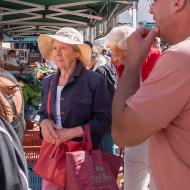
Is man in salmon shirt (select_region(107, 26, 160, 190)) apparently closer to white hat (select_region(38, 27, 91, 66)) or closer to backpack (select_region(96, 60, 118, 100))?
white hat (select_region(38, 27, 91, 66))

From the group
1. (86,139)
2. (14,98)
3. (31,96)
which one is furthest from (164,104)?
(31,96)

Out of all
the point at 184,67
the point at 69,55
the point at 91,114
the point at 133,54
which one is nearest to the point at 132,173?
the point at 91,114

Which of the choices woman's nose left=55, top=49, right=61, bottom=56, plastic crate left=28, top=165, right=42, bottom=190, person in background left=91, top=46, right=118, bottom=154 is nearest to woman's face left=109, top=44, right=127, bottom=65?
woman's nose left=55, top=49, right=61, bottom=56

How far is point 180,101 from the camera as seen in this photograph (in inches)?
54.6

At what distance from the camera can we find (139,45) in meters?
1.64

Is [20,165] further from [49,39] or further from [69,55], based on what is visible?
[49,39]

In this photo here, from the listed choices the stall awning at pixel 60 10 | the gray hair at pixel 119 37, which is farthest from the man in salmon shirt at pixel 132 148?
the stall awning at pixel 60 10

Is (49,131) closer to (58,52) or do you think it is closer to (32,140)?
(58,52)

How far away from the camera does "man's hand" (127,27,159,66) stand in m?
1.62

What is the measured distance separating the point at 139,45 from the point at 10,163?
0.65 metres

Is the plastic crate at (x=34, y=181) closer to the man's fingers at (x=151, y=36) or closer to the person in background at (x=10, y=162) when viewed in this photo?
the person in background at (x=10, y=162)

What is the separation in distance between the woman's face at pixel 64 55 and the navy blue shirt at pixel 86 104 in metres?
0.11

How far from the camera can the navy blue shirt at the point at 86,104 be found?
9.32 ft

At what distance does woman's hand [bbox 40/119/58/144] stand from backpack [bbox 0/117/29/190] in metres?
1.27
